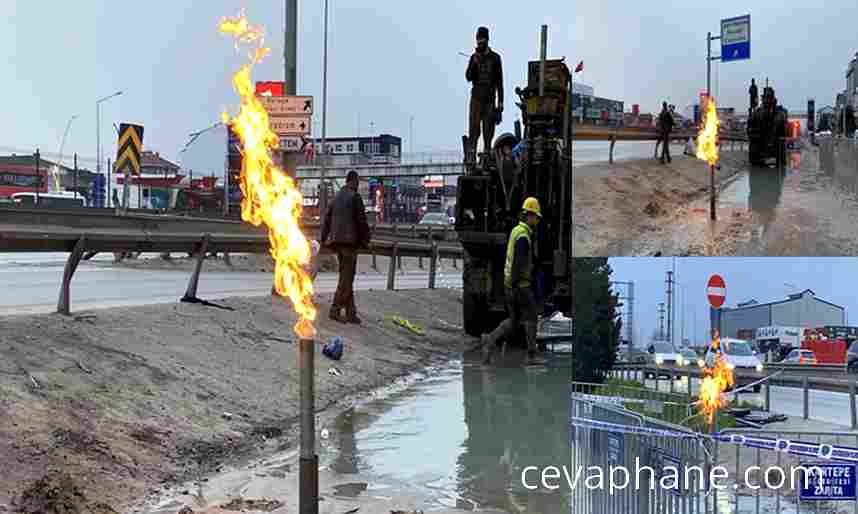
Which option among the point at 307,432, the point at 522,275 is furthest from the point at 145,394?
the point at 522,275

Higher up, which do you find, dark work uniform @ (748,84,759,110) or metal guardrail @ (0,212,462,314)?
dark work uniform @ (748,84,759,110)

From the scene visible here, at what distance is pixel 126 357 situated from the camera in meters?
8.41

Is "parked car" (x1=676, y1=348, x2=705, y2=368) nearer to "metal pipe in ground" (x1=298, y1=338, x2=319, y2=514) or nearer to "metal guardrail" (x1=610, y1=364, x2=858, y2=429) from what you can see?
"metal guardrail" (x1=610, y1=364, x2=858, y2=429)

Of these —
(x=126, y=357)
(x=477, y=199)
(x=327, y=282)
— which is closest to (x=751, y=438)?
(x=126, y=357)

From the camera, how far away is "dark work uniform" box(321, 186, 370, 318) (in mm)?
13359

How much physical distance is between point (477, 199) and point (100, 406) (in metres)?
6.93

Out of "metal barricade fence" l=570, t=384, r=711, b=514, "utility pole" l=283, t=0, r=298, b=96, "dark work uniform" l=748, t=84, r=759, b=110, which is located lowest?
"metal barricade fence" l=570, t=384, r=711, b=514

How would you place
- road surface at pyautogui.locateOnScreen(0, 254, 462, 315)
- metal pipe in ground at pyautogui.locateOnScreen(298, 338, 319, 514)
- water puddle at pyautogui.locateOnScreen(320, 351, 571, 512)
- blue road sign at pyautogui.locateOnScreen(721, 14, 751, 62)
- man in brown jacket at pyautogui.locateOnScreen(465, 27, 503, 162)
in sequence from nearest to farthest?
blue road sign at pyautogui.locateOnScreen(721, 14, 751, 62), metal pipe in ground at pyautogui.locateOnScreen(298, 338, 319, 514), water puddle at pyautogui.locateOnScreen(320, 351, 571, 512), road surface at pyautogui.locateOnScreen(0, 254, 462, 315), man in brown jacket at pyautogui.locateOnScreen(465, 27, 503, 162)

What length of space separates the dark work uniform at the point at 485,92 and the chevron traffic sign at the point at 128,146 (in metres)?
A: 12.8

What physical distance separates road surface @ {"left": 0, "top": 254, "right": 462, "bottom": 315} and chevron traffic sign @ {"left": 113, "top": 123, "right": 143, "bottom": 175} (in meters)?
2.55

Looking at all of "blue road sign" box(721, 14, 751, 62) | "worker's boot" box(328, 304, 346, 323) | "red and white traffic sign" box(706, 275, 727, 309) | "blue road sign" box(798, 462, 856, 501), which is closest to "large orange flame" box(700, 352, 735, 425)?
"red and white traffic sign" box(706, 275, 727, 309)

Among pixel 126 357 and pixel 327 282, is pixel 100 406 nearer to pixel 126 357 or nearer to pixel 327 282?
pixel 126 357

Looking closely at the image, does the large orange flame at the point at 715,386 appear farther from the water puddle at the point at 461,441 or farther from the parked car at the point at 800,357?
the water puddle at the point at 461,441

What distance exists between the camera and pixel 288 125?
19.6 feet
